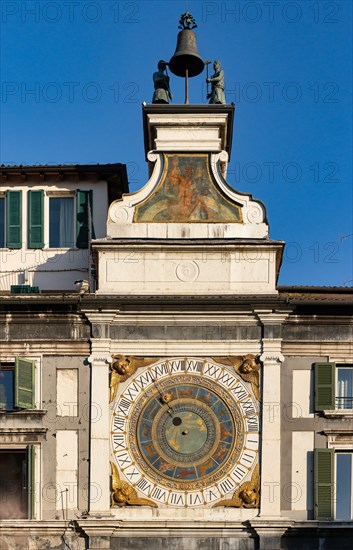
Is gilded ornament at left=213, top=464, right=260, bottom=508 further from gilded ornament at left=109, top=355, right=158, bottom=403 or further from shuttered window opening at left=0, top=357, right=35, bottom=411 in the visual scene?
shuttered window opening at left=0, top=357, right=35, bottom=411

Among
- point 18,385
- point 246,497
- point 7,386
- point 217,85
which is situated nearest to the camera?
point 246,497

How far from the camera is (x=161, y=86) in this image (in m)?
35.7

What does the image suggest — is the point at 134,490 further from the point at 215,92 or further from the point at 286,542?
the point at 215,92

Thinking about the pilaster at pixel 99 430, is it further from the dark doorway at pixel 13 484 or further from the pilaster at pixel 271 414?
the pilaster at pixel 271 414

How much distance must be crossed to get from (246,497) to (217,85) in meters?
12.4

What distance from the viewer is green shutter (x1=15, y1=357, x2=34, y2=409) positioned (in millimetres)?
31578

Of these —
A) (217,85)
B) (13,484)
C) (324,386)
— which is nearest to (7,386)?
(13,484)

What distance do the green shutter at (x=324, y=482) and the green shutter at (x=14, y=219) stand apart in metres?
11.4

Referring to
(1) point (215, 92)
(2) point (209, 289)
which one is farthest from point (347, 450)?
(1) point (215, 92)

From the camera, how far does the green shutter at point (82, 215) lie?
3616cm

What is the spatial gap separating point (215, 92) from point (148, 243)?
18.7ft

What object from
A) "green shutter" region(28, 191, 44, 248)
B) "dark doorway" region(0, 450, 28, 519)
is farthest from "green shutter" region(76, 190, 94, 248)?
"dark doorway" region(0, 450, 28, 519)

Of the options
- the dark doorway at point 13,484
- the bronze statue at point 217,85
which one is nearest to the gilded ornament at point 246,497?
the dark doorway at point 13,484

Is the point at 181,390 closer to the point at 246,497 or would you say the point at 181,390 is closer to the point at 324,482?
the point at 246,497
